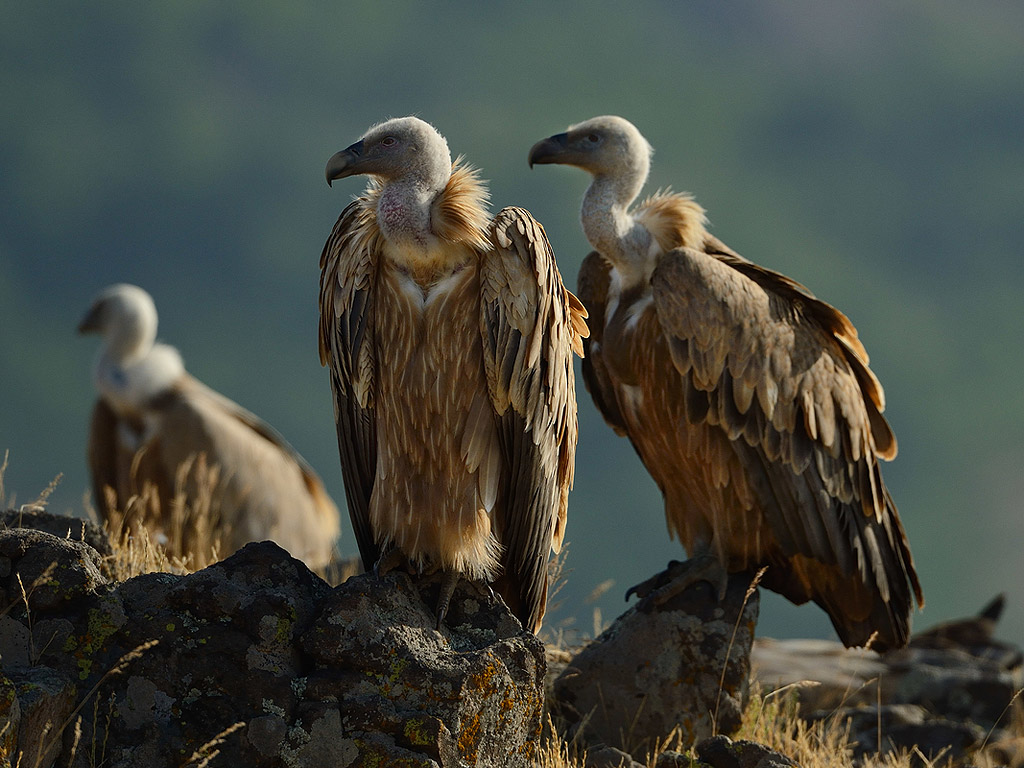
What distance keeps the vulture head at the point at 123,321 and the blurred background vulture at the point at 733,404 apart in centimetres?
714

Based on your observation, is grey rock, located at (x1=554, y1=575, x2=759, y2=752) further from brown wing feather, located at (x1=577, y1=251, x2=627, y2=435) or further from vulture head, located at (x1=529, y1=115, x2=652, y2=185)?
vulture head, located at (x1=529, y1=115, x2=652, y2=185)

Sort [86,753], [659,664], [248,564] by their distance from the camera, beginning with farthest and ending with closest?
[659,664] < [248,564] < [86,753]

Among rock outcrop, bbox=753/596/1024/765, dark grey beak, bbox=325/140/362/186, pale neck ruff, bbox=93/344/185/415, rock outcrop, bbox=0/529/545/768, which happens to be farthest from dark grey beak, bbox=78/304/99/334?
rock outcrop, bbox=0/529/545/768

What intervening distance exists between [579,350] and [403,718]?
4.94 feet

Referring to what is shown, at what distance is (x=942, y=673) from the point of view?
26.7 feet

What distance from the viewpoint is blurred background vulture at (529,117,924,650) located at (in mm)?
5766

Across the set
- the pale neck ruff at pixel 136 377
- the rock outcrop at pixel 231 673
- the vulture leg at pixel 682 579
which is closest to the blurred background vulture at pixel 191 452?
the pale neck ruff at pixel 136 377

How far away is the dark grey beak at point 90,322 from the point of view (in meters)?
12.5

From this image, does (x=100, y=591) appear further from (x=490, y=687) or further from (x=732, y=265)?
(x=732, y=265)

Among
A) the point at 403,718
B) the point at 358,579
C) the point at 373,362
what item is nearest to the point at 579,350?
→ the point at 373,362

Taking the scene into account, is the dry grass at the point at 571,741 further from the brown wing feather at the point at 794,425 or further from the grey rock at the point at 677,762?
the brown wing feather at the point at 794,425

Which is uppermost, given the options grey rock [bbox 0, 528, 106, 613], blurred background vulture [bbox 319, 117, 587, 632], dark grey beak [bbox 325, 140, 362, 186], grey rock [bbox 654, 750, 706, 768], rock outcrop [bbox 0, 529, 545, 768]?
dark grey beak [bbox 325, 140, 362, 186]

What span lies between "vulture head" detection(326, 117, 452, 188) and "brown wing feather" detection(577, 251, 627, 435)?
224 cm

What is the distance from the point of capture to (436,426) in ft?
12.9
